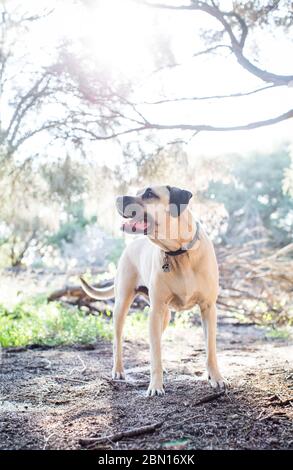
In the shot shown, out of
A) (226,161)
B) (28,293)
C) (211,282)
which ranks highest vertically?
(226,161)

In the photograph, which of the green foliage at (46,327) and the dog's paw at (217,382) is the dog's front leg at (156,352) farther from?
the green foliage at (46,327)

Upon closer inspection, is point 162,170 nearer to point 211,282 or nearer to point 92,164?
point 92,164

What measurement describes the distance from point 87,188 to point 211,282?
347cm

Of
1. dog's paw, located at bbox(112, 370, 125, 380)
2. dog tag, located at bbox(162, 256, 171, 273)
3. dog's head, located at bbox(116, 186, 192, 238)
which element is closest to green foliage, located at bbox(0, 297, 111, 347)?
dog's paw, located at bbox(112, 370, 125, 380)

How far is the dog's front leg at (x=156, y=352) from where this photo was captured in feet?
11.0

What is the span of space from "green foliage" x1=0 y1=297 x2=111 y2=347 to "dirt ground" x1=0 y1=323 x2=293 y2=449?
1.02m

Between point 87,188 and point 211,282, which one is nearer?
point 211,282

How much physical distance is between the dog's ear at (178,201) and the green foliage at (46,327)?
350 centimetres

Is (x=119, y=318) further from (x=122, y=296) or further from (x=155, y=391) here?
(x=155, y=391)

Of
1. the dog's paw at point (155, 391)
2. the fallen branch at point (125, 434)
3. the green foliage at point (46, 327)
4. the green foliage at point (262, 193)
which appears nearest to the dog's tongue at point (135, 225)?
the dog's paw at point (155, 391)

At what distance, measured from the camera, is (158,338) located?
3482 mm

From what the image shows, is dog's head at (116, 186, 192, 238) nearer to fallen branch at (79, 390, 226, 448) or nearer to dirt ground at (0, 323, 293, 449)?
dirt ground at (0, 323, 293, 449)

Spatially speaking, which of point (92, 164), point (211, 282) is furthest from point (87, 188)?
point (211, 282)

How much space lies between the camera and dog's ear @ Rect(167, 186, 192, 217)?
341cm
